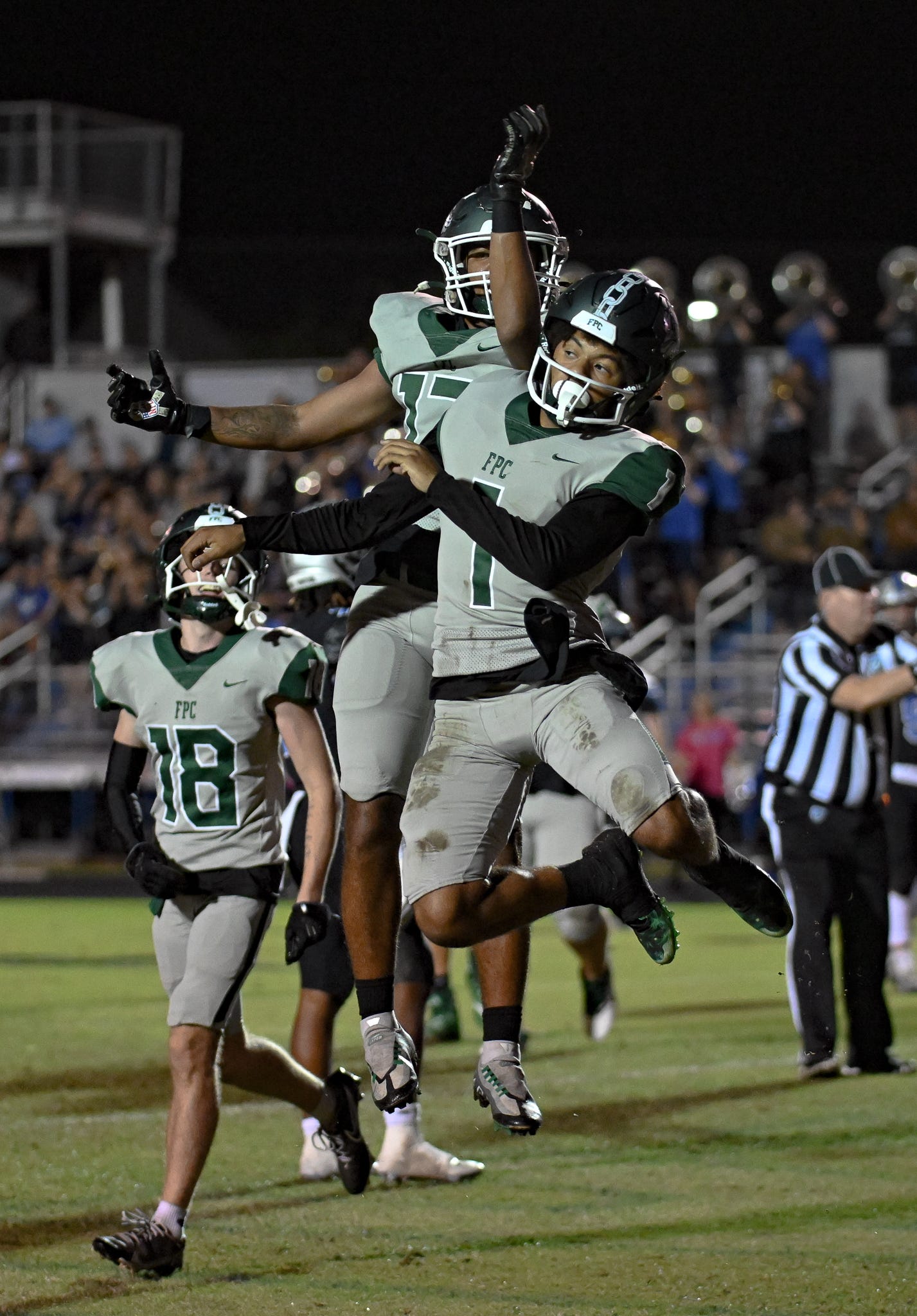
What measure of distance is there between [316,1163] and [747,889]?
2.27 meters

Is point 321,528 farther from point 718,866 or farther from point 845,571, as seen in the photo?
point 845,571

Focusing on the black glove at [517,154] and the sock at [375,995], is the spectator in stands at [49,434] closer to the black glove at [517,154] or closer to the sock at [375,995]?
the sock at [375,995]

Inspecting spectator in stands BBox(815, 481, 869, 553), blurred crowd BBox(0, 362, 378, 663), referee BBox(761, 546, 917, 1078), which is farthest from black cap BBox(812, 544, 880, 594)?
blurred crowd BBox(0, 362, 378, 663)

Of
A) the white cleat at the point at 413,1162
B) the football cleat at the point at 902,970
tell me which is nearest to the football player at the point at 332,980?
the white cleat at the point at 413,1162

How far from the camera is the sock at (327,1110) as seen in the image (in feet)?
19.2

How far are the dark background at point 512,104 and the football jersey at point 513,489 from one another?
19376 mm

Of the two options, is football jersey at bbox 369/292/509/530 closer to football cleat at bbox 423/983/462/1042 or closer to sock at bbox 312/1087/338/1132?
sock at bbox 312/1087/338/1132

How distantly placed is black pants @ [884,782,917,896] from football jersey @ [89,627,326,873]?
595 centimetres

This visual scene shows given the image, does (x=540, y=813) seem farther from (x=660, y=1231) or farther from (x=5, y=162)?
(x=5, y=162)

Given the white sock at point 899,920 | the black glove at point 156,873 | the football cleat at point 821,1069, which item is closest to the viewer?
the black glove at point 156,873

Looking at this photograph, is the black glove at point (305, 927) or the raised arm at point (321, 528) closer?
the raised arm at point (321, 528)

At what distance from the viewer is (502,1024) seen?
475cm

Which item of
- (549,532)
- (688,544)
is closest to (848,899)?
(549,532)

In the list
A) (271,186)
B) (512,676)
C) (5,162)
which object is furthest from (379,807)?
(271,186)
